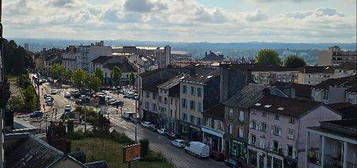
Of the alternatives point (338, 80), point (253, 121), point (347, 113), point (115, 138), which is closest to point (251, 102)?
point (253, 121)

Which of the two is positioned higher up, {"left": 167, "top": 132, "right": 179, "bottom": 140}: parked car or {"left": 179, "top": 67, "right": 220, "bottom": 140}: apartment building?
{"left": 179, "top": 67, "right": 220, "bottom": 140}: apartment building

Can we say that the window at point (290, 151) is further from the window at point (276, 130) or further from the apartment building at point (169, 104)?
the apartment building at point (169, 104)

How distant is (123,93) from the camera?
5034 inches

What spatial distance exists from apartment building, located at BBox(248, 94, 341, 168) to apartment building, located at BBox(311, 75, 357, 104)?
56.5ft

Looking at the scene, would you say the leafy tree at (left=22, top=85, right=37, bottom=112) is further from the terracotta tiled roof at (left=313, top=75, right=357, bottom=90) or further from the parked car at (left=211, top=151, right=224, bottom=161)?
the terracotta tiled roof at (left=313, top=75, right=357, bottom=90)

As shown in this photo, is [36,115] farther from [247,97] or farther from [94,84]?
[247,97]

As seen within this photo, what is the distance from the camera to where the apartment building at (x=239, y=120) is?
6066cm

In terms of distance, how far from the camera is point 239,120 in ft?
203

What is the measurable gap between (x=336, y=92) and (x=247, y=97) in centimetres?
1786

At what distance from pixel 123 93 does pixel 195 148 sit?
6809 cm

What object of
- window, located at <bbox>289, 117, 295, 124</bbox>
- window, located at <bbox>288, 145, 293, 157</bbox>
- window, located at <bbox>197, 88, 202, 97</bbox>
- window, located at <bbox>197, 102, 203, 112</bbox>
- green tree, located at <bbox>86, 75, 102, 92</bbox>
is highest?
window, located at <bbox>197, 88, 202, 97</bbox>

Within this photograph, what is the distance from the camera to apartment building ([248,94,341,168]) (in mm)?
52812

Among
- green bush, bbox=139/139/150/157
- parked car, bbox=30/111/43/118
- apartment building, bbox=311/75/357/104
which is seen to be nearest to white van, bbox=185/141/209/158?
green bush, bbox=139/139/150/157

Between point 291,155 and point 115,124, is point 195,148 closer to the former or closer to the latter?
point 291,155
